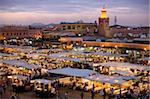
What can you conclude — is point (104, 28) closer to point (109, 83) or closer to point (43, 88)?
point (109, 83)

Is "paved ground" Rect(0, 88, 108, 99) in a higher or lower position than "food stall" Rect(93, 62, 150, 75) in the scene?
lower

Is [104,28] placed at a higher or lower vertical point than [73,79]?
higher

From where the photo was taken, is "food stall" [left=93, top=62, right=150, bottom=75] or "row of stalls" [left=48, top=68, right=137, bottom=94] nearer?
"row of stalls" [left=48, top=68, right=137, bottom=94]

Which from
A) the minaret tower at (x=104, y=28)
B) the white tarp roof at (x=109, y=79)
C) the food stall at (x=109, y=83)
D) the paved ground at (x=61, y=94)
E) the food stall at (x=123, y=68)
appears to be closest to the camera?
the paved ground at (x=61, y=94)

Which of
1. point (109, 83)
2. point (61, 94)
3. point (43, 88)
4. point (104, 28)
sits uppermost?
point (104, 28)

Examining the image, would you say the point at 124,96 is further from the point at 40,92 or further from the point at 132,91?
the point at 40,92

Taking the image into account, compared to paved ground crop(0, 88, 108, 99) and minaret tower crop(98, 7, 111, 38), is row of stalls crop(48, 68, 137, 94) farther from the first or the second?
minaret tower crop(98, 7, 111, 38)

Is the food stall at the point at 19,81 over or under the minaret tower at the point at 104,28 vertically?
under

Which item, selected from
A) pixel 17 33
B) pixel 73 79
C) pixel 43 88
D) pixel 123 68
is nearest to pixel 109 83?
pixel 73 79

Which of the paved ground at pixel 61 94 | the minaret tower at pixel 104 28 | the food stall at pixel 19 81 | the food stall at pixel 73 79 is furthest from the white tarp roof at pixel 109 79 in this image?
the minaret tower at pixel 104 28

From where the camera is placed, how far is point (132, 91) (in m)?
9.21

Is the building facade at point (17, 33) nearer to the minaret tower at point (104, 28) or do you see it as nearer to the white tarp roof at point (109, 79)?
the minaret tower at point (104, 28)

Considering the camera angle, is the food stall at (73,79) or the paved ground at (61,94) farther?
the food stall at (73,79)

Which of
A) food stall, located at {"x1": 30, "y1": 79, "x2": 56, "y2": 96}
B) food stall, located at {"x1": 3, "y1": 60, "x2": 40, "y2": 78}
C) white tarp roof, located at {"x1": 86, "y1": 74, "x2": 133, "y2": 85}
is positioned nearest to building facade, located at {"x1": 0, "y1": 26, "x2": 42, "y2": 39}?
food stall, located at {"x1": 3, "y1": 60, "x2": 40, "y2": 78}
